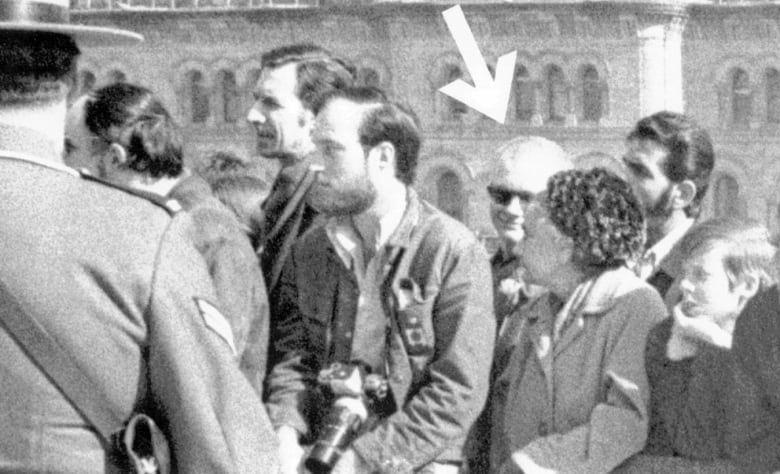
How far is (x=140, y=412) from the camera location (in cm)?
324

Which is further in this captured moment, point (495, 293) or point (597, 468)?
point (495, 293)

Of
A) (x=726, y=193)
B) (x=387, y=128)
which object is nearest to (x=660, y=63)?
(x=726, y=193)

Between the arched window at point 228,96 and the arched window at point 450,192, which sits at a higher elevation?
the arched window at point 228,96

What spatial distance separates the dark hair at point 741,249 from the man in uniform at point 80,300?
1799 millimetres

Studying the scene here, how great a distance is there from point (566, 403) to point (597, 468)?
0.51 ft

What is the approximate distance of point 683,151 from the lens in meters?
5.68

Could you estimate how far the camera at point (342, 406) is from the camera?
492 cm

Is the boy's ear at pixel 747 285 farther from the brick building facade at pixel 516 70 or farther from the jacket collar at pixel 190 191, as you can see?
the brick building facade at pixel 516 70

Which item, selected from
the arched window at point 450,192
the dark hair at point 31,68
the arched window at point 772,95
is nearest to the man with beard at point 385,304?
the dark hair at point 31,68

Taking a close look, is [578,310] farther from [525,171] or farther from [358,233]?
[525,171]

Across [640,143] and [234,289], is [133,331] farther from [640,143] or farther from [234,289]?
[640,143]

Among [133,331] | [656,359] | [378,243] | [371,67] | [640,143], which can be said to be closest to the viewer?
[133,331]

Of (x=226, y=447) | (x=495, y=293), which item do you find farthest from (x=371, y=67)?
(x=226, y=447)

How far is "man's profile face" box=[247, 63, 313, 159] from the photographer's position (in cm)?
589
